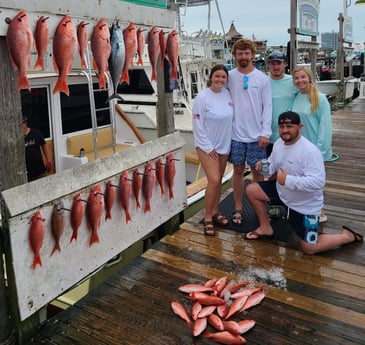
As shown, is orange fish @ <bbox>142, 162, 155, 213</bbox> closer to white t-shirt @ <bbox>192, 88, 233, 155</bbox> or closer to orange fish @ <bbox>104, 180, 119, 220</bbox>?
orange fish @ <bbox>104, 180, 119, 220</bbox>

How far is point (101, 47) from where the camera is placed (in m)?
2.64

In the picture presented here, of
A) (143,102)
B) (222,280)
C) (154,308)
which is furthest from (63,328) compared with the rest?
(143,102)

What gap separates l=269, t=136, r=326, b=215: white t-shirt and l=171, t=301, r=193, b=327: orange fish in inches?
51.5

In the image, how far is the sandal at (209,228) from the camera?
3.97 meters

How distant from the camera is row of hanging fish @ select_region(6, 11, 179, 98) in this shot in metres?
2.21

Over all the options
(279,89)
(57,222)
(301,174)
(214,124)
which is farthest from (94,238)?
(279,89)

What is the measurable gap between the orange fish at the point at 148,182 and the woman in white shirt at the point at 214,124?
551mm

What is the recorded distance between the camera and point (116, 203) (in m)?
3.24

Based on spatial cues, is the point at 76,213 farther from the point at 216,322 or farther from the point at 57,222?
the point at 216,322

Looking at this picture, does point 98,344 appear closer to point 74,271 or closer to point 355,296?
point 74,271

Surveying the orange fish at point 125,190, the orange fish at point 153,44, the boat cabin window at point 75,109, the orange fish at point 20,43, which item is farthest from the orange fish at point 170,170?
the boat cabin window at point 75,109

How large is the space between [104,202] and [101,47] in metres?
1.11

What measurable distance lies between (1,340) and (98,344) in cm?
59

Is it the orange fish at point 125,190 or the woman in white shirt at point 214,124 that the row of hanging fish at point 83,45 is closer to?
the woman in white shirt at point 214,124
